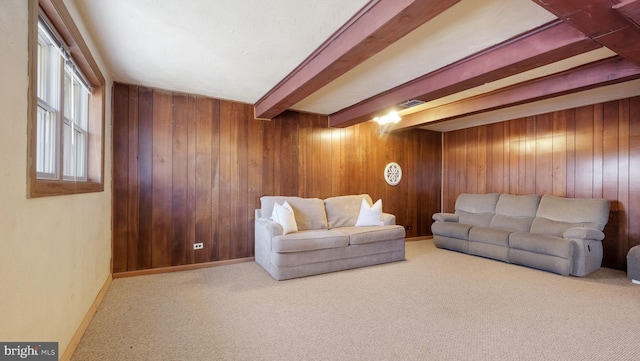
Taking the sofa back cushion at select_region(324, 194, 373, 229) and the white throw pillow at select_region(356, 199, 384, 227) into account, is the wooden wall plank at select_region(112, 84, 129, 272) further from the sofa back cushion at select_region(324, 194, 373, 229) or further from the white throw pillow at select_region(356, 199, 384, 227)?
the white throw pillow at select_region(356, 199, 384, 227)

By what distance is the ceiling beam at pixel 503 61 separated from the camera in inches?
81.6

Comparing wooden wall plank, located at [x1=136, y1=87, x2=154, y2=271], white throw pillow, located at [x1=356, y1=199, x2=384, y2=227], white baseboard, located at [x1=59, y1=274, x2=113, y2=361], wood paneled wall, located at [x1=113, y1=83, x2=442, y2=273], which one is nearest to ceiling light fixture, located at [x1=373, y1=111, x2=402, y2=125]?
wood paneled wall, located at [x1=113, y1=83, x2=442, y2=273]

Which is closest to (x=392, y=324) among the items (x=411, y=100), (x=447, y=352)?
(x=447, y=352)

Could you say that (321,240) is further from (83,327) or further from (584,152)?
(584,152)

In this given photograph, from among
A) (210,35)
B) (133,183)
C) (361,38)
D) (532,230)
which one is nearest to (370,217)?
(532,230)

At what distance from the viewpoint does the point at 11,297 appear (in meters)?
1.17

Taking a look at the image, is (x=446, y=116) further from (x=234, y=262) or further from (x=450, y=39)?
(x=234, y=262)

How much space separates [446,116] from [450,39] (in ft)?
7.26

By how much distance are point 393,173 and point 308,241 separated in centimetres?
290

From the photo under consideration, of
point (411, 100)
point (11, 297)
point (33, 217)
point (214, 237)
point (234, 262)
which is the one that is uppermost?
point (411, 100)

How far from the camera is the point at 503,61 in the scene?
240cm

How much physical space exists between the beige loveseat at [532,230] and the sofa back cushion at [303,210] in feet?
7.32

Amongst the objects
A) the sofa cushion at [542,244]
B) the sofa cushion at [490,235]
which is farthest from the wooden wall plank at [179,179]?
the sofa cushion at [542,244]

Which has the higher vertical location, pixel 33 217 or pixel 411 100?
pixel 411 100
